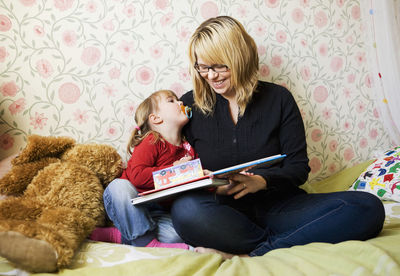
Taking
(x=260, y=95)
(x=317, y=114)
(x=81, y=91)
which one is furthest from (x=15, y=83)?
(x=317, y=114)

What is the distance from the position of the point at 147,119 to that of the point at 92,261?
678 mm

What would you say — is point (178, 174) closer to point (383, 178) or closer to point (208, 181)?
point (208, 181)

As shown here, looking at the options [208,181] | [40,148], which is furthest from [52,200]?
[208,181]

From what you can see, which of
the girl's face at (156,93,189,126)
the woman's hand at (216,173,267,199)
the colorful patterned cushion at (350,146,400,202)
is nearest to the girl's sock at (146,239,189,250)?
the woman's hand at (216,173,267,199)

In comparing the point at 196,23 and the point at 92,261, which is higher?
the point at 196,23

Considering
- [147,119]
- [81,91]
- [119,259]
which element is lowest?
[119,259]

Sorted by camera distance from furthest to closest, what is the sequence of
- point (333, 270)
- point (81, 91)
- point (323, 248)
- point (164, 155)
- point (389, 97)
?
point (389, 97) < point (81, 91) < point (164, 155) < point (323, 248) < point (333, 270)

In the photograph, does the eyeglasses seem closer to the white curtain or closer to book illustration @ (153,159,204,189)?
book illustration @ (153,159,204,189)

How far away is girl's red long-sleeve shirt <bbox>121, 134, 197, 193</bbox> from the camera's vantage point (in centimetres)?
119

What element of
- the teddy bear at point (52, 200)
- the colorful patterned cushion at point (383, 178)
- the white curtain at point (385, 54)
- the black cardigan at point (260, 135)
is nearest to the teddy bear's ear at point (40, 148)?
the teddy bear at point (52, 200)

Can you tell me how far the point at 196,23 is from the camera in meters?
1.53

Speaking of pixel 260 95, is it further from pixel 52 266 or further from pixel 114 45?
pixel 52 266

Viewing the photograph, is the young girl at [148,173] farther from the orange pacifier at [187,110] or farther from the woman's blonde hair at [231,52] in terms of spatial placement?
the woman's blonde hair at [231,52]

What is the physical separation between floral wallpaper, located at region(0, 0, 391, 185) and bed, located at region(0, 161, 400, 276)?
28.3 inches
